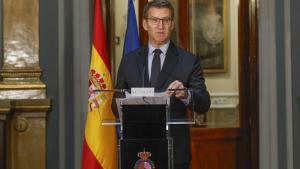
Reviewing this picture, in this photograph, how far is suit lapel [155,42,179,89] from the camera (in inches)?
153

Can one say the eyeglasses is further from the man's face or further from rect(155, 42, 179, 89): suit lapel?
rect(155, 42, 179, 89): suit lapel

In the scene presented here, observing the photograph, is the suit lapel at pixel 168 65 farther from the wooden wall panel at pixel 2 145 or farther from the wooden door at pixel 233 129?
the wooden door at pixel 233 129

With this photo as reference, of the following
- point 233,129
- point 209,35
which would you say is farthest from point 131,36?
point 233,129

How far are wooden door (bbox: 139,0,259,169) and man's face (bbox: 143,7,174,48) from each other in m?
1.78

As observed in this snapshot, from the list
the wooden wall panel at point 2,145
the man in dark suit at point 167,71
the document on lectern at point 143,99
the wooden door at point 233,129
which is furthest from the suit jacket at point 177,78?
the wooden door at point 233,129

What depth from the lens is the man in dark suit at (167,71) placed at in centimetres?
385

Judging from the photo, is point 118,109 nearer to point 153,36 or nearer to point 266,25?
point 153,36

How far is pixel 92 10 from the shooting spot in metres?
5.27

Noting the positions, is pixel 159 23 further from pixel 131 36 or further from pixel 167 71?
pixel 131 36

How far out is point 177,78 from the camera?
12.7ft

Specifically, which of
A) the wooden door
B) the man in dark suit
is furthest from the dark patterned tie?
the wooden door

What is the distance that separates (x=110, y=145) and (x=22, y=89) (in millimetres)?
999

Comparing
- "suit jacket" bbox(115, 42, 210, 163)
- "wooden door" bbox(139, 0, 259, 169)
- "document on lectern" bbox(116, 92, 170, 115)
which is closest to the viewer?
"document on lectern" bbox(116, 92, 170, 115)
